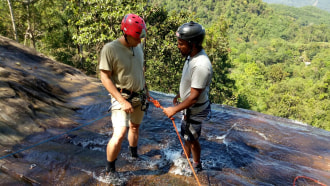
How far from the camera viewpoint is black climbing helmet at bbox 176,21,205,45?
111 inches

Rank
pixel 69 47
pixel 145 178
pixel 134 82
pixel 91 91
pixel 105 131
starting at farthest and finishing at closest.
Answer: pixel 69 47 → pixel 91 91 → pixel 105 131 → pixel 145 178 → pixel 134 82

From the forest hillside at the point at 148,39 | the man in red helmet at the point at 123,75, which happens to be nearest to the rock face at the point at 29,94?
the man in red helmet at the point at 123,75

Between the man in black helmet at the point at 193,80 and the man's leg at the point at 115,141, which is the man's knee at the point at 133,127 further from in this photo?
the man in black helmet at the point at 193,80

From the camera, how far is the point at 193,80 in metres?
2.79

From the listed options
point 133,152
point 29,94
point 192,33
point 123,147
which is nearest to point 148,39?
point 29,94

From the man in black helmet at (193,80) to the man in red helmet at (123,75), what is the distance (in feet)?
1.77

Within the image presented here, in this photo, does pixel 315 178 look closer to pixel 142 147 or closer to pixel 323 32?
pixel 142 147

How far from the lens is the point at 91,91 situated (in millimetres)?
8266

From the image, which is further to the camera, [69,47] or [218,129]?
[69,47]

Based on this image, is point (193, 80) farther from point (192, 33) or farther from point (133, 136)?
point (133, 136)

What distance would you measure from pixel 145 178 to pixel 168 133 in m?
2.13

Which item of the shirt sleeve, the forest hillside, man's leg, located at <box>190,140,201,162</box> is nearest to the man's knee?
Answer: man's leg, located at <box>190,140,201,162</box>

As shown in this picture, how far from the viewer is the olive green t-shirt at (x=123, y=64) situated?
2.82 meters

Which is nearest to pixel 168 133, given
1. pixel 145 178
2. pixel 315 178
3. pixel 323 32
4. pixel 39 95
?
pixel 145 178
